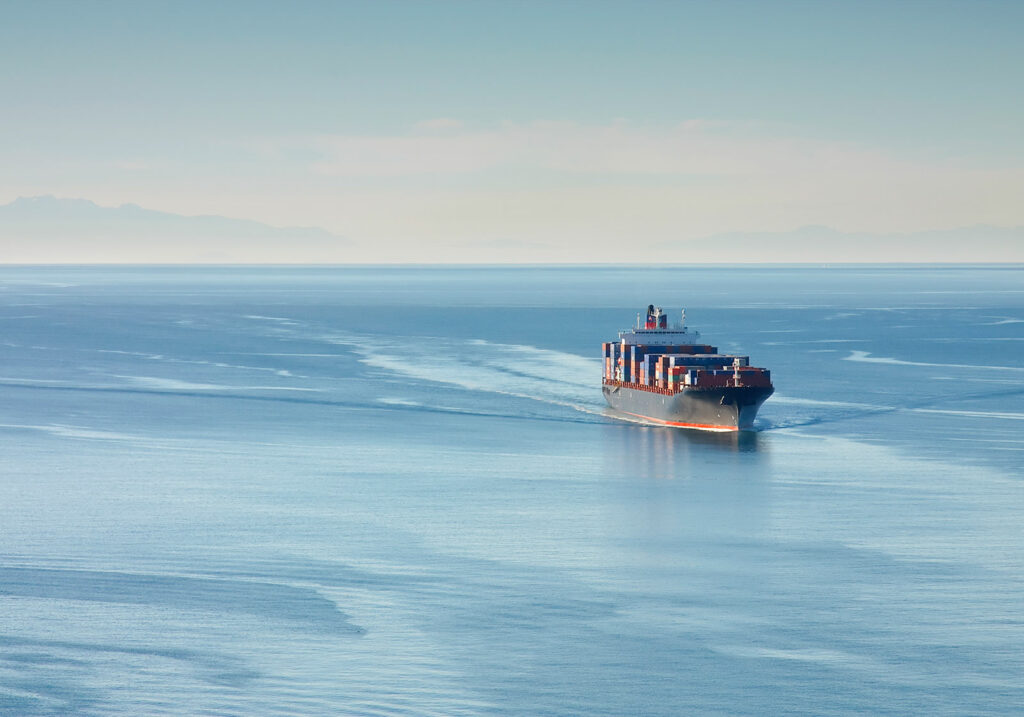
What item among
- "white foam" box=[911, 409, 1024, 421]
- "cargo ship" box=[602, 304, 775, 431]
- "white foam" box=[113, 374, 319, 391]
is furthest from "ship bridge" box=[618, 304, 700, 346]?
"white foam" box=[113, 374, 319, 391]

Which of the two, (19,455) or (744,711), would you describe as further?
(19,455)

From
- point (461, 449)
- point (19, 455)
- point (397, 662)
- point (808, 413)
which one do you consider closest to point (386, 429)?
point (461, 449)

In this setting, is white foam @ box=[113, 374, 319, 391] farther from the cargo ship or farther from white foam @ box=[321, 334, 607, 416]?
the cargo ship

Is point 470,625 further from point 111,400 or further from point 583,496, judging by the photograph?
point 111,400

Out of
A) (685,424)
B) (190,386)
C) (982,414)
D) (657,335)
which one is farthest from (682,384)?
(190,386)

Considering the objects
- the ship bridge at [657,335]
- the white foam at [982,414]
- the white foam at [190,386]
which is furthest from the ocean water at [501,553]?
the ship bridge at [657,335]

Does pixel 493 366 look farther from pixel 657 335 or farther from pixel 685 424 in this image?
pixel 685 424
